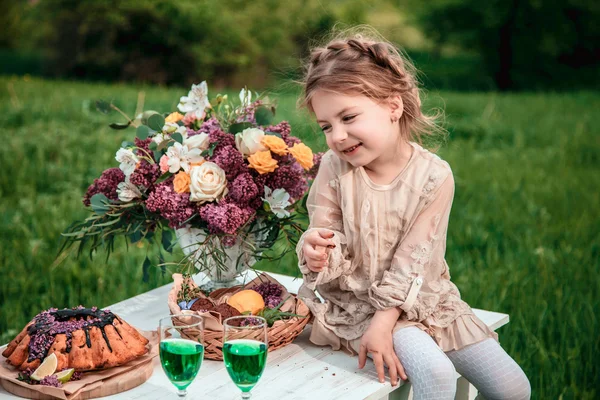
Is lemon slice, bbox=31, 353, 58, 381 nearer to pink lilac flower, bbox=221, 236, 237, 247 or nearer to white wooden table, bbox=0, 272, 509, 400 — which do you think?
white wooden table, bbox=0, 272, 509, 400

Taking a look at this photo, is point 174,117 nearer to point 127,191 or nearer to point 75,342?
point 127,191

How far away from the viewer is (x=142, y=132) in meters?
2.63

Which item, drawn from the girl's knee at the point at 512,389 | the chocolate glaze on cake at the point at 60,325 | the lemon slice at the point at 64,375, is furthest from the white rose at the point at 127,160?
the girl's knee at the point at 512,389

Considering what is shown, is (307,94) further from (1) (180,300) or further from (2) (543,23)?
(2) (543,23)

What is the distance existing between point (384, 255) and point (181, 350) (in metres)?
0.85

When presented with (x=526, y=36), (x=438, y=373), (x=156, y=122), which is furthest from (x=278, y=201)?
(x=526, y=36)

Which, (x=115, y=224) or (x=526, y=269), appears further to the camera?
(x=526, y=269)

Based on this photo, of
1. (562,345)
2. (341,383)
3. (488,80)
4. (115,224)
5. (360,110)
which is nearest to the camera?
(341,383)

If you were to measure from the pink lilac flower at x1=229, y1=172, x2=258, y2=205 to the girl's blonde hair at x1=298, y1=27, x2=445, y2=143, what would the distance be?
1.03ft

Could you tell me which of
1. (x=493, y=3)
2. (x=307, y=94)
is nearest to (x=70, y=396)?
(x=307, y=94)

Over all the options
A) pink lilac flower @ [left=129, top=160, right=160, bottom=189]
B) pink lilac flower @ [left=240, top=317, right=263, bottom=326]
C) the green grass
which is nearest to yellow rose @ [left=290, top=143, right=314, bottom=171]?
the green grass

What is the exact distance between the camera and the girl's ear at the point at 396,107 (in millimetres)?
2385

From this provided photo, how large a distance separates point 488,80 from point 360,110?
16592mm

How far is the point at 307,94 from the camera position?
2400 millimetres
